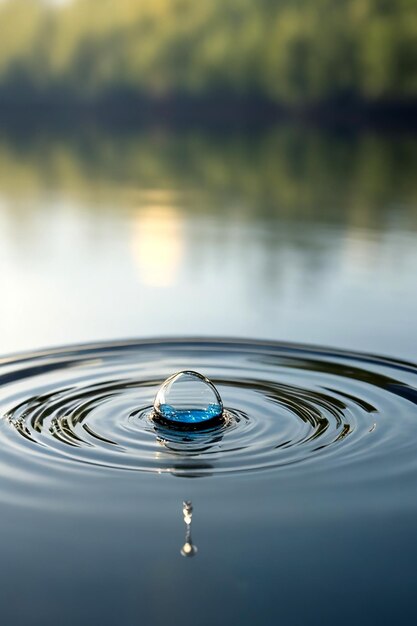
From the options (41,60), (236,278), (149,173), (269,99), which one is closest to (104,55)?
(41,60)

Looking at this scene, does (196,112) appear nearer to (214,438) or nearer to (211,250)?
(211,250)

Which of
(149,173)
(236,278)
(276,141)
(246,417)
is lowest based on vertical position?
(246,417)

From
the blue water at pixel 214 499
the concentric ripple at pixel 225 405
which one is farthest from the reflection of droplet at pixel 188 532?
the concentric ripple at pixel 225 405

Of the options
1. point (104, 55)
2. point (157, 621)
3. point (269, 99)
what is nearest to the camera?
point (157, 621)

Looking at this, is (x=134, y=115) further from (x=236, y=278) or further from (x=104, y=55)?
(x=236, y=278)

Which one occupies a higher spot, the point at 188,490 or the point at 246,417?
the point at 246,417

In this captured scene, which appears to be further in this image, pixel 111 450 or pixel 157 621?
pixel 111 450

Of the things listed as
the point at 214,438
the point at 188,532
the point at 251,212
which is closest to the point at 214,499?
the point at 188,532
